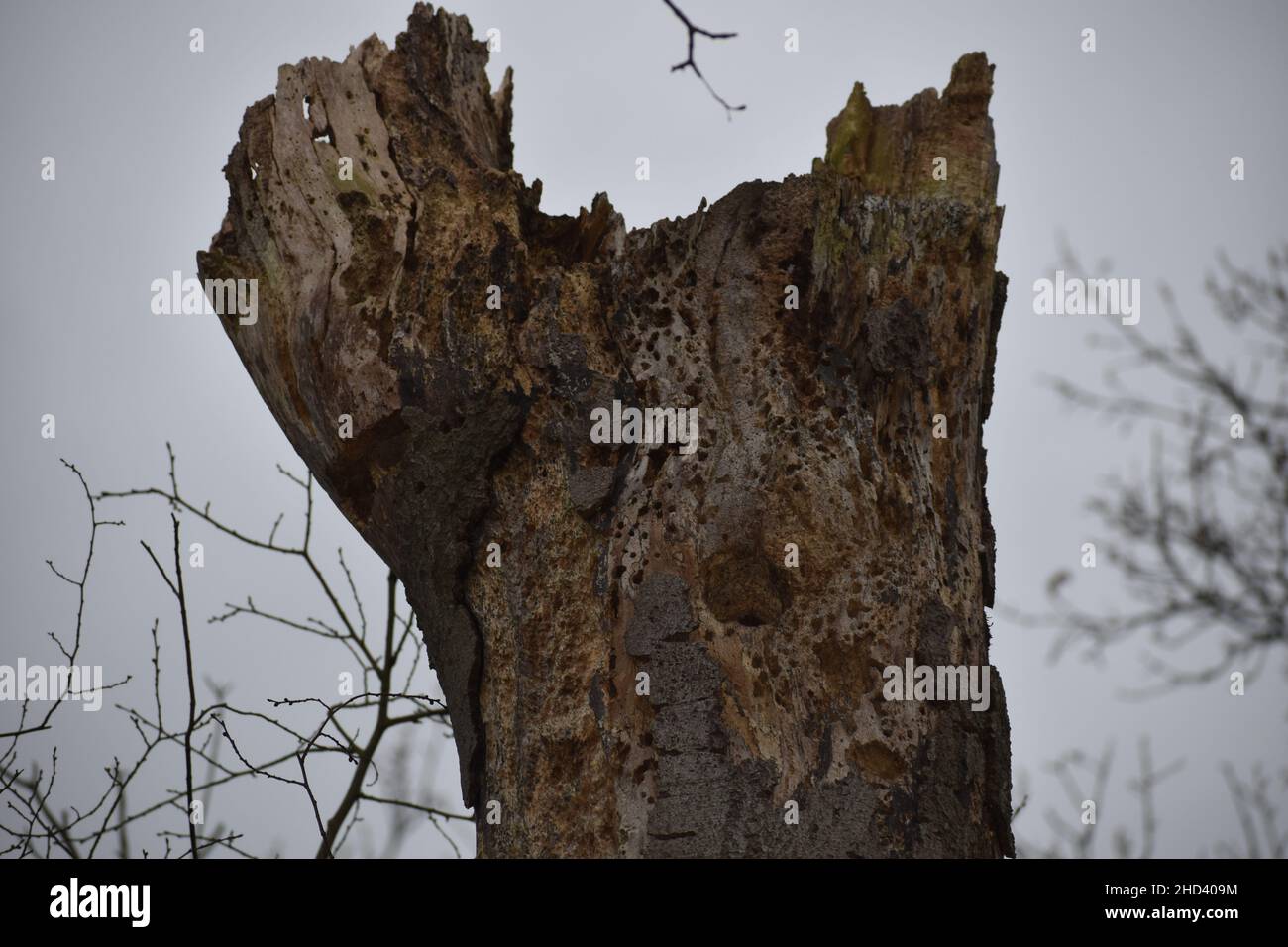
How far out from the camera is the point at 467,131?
3.05 m

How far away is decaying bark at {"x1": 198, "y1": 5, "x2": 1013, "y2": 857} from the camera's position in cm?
241

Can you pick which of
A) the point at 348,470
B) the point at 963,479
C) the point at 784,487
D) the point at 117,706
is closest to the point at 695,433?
the point at 784,487

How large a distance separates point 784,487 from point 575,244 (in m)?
0.76

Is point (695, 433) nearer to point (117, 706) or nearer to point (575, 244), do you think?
point (575, 244)

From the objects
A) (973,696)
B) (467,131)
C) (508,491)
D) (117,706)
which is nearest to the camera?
(973,696)

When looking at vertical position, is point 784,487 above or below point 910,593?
above

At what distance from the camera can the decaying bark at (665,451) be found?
7.89 feet

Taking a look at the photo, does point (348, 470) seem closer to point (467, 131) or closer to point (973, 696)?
point (467, 131)

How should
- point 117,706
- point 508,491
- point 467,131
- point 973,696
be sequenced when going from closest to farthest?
point 973,696, point 508,491, point 467,131, point 117,706

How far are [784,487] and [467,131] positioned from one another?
A: 4.00ft

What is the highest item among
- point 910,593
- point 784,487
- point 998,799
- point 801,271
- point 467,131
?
point 467,131

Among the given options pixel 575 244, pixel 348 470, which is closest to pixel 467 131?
pixel 575 244

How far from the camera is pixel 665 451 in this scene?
2.63 metres

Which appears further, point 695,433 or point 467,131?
point 467,131
